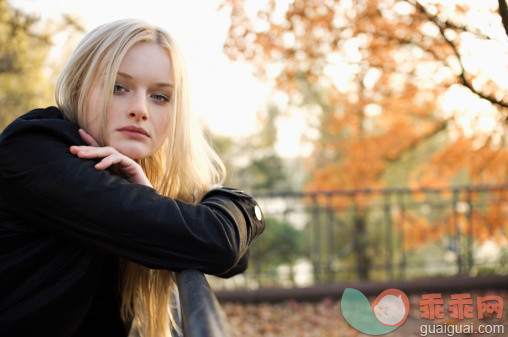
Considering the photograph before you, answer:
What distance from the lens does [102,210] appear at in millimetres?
1080

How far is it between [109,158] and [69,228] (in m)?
0.21

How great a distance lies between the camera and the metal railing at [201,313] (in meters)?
0.64

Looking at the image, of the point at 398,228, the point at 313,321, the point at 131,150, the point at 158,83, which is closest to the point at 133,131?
the point at 131,150

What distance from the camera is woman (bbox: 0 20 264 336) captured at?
1.10 metres

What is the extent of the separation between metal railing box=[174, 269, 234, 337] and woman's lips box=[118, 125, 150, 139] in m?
0.57

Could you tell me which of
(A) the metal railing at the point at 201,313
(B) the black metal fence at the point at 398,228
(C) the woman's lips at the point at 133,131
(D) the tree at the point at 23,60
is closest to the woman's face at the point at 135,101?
(C) the woman's lips at the point at 133,131

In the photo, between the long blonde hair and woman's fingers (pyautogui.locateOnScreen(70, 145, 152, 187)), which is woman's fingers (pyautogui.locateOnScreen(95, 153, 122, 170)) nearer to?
woman's fingers (pyautogui.locateOnScreen(70, 145, 152, 187))

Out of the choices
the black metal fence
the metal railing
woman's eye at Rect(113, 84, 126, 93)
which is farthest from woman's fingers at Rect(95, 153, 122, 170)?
the black metal fence

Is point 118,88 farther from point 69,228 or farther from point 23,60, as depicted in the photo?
point 23,60

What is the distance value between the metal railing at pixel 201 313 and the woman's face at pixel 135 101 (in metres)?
0.57

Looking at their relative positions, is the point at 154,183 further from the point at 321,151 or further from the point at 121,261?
the point at 321,151

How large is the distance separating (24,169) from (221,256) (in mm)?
525

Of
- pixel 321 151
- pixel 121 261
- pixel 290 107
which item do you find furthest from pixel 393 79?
pixel 290 107

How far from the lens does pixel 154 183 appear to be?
1.64 m
